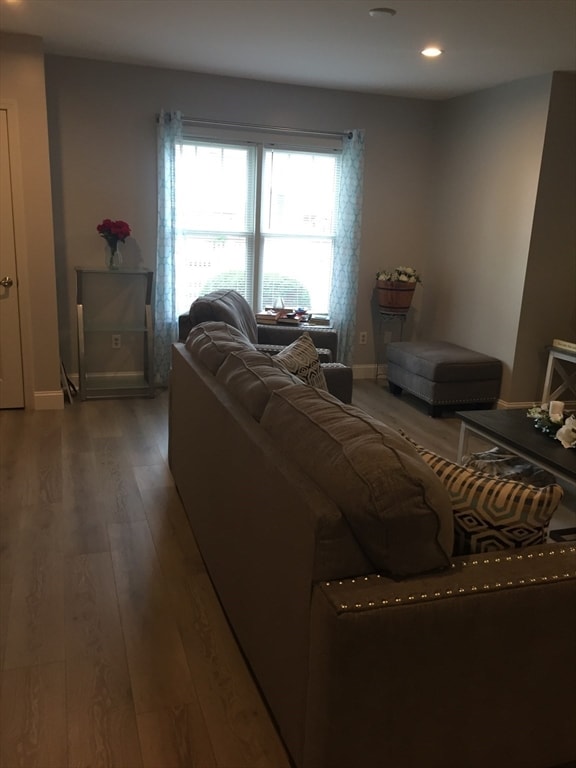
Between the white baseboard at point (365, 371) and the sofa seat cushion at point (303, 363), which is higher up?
the sofa seat cushion at point (303, 363)

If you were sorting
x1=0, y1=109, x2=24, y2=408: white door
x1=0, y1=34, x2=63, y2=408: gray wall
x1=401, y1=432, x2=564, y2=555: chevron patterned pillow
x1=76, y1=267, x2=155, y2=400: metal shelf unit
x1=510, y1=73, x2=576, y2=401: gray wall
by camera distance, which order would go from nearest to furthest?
x1=401, y1=432, x2=564, y2=555: chevron patterned pillow < x1=0, y1=34, x2=63, y2=408: gray wall < x1=0, y1=109, x2=24, y2=408: white door < x1=510, y1=73, x2=576, y2=401: gray wall < x1=76, y1=267, x2=155, y2=400: metal shelf unit

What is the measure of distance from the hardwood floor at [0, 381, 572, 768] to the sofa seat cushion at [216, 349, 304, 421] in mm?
787

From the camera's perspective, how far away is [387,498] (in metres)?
1.30

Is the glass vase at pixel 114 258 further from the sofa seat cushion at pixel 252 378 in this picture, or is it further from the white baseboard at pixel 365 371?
the sofa seat cushion at pixel 252 378

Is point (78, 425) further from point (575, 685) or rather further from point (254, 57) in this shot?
point (575, 685)

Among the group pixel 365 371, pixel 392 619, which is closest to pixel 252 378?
pixel 392 619

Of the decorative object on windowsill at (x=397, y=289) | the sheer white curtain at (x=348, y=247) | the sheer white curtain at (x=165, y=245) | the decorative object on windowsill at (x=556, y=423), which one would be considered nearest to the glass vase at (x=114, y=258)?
the sheer white curtain at (x=165, y=245)

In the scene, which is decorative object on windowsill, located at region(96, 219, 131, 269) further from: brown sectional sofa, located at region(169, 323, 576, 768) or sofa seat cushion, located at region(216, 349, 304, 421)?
brown sectional sofa, located at region(169, 323, 576, 768)

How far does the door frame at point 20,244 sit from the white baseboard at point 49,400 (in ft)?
0.14

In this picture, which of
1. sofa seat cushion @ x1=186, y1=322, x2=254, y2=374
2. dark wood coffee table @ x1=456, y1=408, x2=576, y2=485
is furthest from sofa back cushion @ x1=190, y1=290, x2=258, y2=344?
dark wood coffee table @ x1=456, y1=408, x2=576, y2=485

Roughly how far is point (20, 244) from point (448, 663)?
3869 millimetres

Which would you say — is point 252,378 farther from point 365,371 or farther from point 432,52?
point 365,371

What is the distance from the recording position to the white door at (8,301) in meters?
4.09

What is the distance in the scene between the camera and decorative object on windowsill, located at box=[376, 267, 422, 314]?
5305 mm
